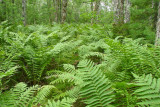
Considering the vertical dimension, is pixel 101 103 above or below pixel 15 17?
below

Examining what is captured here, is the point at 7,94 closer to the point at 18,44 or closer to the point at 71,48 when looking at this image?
the point at 18,44

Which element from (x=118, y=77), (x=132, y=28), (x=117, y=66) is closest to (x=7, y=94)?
(x=118, y=77)

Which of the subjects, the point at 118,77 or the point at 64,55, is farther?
the point at 64,55

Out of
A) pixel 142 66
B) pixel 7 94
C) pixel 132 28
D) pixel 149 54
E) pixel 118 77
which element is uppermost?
pixel 132 28

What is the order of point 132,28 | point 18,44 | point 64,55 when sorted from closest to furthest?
1. point 18,44
2. point 64,55
3. point 132,28

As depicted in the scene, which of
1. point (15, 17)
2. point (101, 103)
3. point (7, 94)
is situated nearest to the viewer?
point (101, 103)

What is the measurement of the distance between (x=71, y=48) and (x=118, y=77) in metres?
2.01

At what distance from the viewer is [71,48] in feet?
11.5

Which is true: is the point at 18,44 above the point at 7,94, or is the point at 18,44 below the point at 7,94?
above

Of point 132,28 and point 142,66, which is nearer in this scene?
point 142,66

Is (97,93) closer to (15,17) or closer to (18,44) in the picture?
(18,44)

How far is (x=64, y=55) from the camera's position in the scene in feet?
10.4

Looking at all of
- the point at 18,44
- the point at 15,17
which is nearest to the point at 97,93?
the point at 18,44

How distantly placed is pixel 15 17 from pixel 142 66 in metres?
9.01
